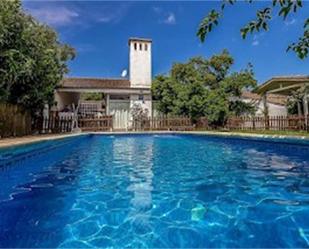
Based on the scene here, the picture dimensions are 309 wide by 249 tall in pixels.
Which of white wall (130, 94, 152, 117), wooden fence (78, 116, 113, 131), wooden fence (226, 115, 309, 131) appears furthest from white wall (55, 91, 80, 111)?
wooden fence (226, 115, 309, 131)

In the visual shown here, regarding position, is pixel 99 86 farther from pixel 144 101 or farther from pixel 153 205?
pixel 153 205

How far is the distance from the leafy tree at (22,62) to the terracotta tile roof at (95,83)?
285 inches

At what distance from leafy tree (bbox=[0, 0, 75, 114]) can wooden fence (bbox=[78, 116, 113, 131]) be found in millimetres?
4941

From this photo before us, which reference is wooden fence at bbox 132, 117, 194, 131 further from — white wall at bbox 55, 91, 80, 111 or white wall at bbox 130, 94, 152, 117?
white wall at bbox 55, 91, 80, 111

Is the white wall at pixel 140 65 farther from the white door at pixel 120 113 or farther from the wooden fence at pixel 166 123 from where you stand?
the wooden fence at pixel 166 123

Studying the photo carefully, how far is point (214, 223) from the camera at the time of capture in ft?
10.3

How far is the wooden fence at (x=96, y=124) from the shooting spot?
834 inches

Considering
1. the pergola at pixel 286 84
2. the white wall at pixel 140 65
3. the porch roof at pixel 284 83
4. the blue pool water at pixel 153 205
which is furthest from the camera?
the white wall at pixel 140 65

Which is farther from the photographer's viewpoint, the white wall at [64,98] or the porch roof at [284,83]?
the white wall at [64,98]

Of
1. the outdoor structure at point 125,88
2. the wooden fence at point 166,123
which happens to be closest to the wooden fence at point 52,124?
the outdoor structure at point 125,88

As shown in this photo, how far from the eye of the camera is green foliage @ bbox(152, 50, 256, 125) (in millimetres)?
21734

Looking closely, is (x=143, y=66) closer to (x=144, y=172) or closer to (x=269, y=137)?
(x=269, y=137)

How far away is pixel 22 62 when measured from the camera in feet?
39.0

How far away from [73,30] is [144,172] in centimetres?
1933
